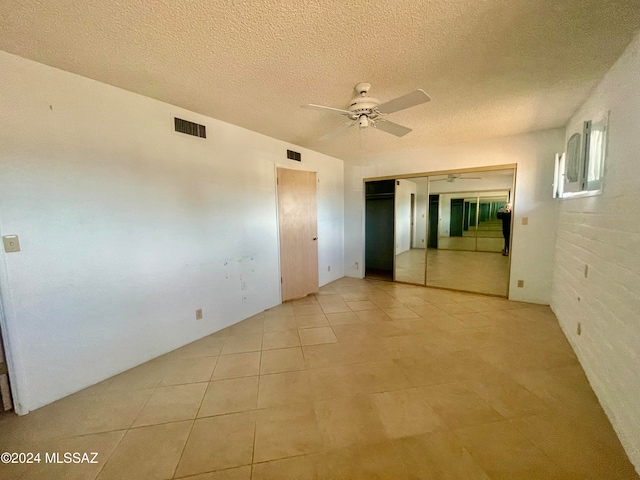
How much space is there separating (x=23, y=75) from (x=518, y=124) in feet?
16.4

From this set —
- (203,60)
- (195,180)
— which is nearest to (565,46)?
(203,60)

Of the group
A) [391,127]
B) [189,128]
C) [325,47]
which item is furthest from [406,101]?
[189,128]

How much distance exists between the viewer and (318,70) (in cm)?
190

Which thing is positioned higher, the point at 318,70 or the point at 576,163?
the point at 318,70

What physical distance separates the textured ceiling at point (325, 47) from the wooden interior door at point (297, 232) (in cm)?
147

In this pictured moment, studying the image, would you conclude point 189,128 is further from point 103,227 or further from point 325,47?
point 325,47

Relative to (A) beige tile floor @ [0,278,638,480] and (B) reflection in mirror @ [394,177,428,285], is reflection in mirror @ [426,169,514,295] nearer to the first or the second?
(B) reflection in mirror @ [394,177,428,285]

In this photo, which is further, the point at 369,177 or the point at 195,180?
the point at 369,177

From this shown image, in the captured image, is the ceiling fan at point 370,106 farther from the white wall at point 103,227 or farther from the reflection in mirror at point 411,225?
the reflection in mirror at point 411,225

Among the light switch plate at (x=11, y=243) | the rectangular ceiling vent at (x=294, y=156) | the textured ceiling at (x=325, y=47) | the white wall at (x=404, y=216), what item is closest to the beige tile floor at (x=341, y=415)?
the light switch plate at (x=11, y=243)

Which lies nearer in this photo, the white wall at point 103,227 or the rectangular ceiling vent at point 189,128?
the white wall at point 103,227

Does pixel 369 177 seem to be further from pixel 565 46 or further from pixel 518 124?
pixel 565 46

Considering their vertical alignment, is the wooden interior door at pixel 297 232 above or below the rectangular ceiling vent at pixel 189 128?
below

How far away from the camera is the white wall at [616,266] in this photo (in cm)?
144
